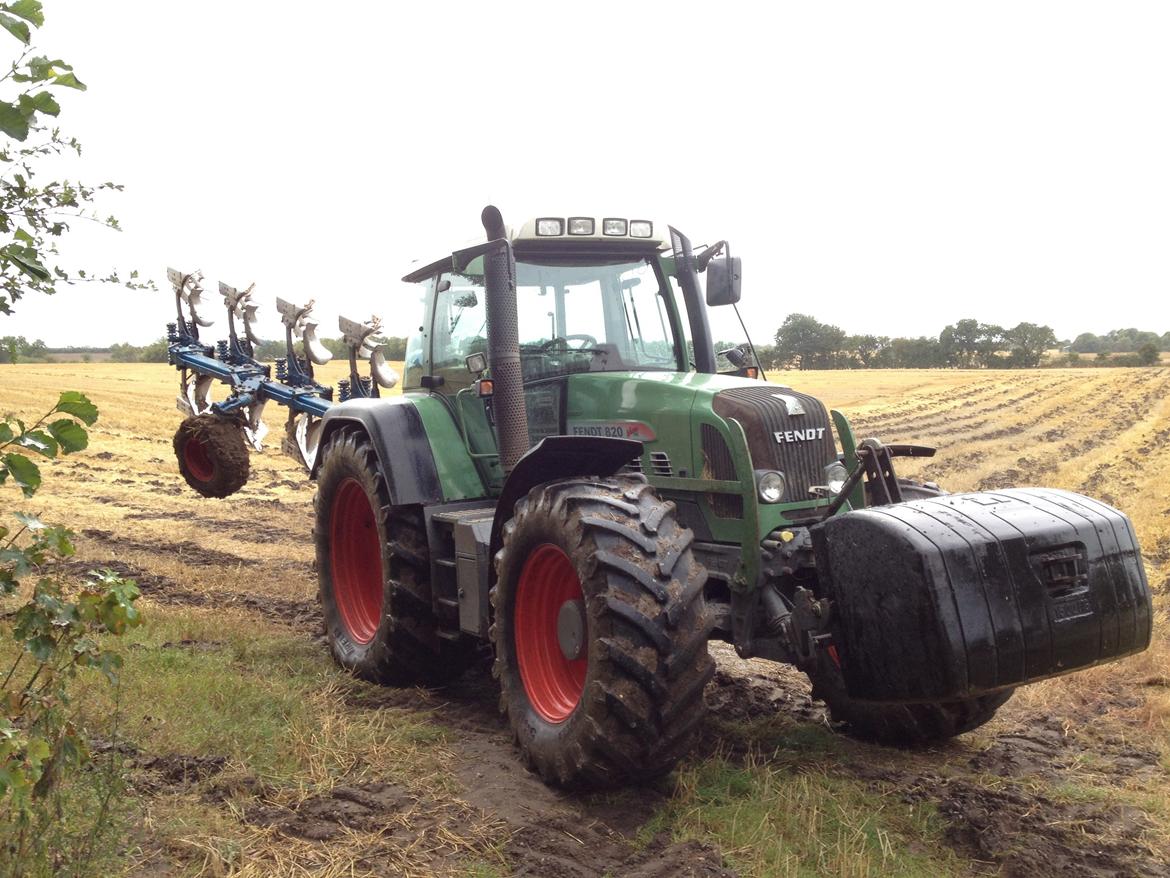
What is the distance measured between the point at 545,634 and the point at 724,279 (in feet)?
6.93

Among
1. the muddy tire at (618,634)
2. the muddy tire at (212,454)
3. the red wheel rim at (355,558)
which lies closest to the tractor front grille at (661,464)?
the muddy tire at (618,634)

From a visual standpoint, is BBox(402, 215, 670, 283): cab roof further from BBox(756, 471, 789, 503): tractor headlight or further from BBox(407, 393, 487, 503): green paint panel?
BBox(756, 471, 789, 503): tractor headlight

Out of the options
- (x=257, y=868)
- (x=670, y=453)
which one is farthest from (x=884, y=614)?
(x=257, y=868)

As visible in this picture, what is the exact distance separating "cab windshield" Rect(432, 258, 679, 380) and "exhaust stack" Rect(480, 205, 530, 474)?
376 millimetres

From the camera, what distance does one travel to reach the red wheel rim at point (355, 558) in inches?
265

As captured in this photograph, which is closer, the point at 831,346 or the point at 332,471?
the point at 332,471

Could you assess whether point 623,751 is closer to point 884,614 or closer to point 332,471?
point 884,614

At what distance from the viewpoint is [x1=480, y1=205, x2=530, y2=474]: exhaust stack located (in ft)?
17.4

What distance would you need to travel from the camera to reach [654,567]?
163 inches

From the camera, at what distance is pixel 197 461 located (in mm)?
9766

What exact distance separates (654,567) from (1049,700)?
3.04m

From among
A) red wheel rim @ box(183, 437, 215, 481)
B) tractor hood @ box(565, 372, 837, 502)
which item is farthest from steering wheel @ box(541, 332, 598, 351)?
red wheel rim @ box(183, 437, 215, 481)

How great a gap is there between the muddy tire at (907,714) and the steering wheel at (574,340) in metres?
1.71

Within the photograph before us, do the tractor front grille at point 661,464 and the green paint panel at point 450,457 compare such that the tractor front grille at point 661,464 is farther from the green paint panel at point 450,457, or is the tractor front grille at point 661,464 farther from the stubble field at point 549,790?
the stubble field at point 549,790
